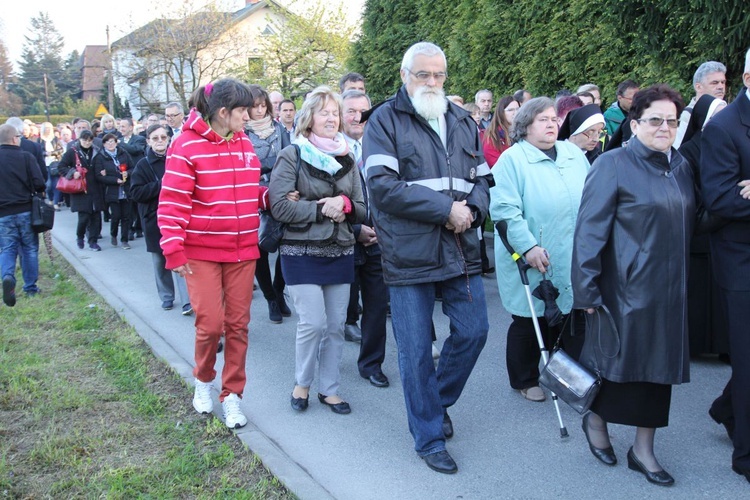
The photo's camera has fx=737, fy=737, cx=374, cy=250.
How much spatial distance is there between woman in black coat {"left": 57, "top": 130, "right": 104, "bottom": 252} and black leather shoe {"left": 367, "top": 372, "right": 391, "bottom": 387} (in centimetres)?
835

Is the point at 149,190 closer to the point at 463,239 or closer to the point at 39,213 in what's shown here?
the point at 39,213

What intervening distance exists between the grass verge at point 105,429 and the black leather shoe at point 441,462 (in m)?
0.85

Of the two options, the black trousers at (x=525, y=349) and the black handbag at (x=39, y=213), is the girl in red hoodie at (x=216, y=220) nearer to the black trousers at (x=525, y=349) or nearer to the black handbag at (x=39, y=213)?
the black trousers at (x=525, y=349)

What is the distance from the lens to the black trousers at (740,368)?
12.6ft

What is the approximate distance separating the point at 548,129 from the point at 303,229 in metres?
1.75

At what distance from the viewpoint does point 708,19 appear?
6996 millimetres

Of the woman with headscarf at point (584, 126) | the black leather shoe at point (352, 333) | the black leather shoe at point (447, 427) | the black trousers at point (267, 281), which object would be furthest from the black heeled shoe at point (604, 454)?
the black trousers at point (267, 281)

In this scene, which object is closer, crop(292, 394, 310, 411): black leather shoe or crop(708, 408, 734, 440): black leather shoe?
crop(708, 408, 734, 440): black leather shoe

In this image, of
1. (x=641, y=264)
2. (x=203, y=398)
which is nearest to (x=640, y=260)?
(x=641, y=264)

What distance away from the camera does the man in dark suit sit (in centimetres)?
→ 382

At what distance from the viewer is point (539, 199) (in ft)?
15.9

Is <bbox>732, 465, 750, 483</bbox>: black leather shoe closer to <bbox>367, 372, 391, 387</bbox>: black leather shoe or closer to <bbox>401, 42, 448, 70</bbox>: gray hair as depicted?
<bbox>367, 372, 391, 387</bbox>: black leather shoe

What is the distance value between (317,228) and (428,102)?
4.31 feet

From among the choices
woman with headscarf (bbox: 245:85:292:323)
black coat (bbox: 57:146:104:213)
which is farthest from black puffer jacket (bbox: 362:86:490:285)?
black coat (bbox: 57:146:104:213)
